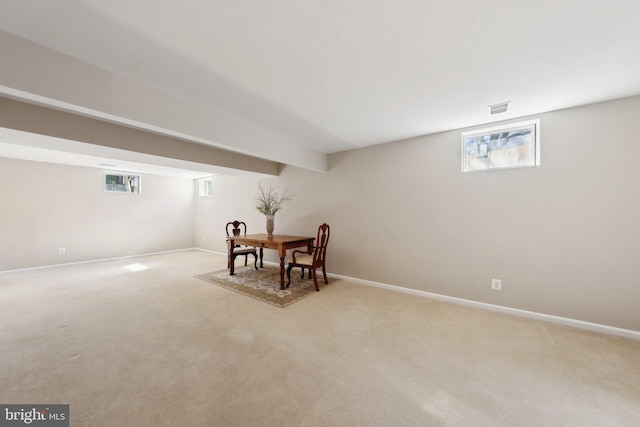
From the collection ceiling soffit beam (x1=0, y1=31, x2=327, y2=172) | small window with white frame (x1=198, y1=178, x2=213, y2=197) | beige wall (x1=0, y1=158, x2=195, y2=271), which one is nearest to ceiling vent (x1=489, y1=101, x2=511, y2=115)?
ceiling soffit beam (x1=0, y1=31, x2=327, y2=172)

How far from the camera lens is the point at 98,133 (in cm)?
269

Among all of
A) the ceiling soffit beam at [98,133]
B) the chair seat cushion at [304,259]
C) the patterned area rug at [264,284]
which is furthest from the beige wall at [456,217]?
the ceiling soffit beam at [98,133]

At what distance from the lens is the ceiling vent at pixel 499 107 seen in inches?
93.7

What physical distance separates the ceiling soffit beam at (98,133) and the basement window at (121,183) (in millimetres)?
3327

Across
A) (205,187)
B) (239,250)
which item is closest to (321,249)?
(239,250)

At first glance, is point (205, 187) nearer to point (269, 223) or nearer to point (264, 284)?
point (269, 223)

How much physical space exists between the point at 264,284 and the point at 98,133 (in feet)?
9.71

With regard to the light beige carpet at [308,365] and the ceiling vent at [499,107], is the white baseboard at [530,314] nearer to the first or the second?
the light beige carpet at [308,365]

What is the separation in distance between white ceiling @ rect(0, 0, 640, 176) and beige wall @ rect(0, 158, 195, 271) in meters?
4.78

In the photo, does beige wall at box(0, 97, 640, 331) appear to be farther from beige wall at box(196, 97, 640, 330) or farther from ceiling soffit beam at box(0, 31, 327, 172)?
ceiling soffit beam at box(0, 31, 327, 172)

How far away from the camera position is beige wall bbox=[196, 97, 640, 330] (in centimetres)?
226

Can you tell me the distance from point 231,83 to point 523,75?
2.50 metres

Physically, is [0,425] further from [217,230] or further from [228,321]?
[217,230]

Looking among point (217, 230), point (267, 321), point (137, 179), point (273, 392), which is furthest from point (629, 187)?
point (137, 179)
